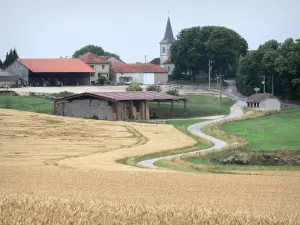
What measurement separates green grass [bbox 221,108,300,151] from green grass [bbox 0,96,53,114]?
1913 cm

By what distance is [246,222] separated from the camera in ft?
65.9

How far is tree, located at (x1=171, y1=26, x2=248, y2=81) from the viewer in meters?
127

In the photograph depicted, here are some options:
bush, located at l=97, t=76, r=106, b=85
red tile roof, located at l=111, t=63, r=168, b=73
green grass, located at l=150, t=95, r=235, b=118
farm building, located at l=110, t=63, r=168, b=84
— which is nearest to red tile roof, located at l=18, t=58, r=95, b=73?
bush, located at l=97, t=76, r=106, b=85

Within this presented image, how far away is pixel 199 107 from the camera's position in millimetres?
91375

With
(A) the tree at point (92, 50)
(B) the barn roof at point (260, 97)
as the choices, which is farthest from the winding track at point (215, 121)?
(A) the tree at point (92, 50)

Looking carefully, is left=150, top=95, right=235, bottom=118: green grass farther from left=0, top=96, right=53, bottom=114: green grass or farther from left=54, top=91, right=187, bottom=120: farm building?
left=0, top=96, right=53, bottom=114: green grass

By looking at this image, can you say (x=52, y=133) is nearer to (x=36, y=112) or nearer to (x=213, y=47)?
(x=36, y=112)

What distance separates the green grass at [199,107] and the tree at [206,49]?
2025cm

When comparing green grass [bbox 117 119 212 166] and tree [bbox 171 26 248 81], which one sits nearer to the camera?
green grass [bbox 117 119 212 166]

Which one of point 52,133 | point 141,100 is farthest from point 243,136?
point 141,100

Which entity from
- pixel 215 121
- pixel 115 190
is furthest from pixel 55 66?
pixel 115 190

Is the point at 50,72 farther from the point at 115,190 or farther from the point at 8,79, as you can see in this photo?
the point at 115,190

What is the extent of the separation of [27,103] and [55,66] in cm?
3141

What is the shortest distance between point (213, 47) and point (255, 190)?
322ft
